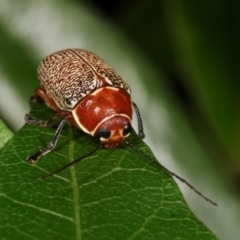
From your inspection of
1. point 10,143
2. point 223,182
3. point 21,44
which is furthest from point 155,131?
point 10,143

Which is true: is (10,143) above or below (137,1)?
below

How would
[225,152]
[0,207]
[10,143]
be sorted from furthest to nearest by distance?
[225,152] → [10,143] → [0,207]

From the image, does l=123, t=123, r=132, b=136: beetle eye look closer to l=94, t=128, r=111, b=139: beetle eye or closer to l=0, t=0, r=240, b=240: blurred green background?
l=94, t=128, r=111, b=139: beetle eye

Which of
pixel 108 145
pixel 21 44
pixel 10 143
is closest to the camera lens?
pixel 10 143

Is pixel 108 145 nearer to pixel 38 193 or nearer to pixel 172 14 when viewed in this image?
pixel 38 193

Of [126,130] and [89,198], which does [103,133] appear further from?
[89,198]

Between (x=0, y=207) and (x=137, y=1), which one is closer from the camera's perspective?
(x=0, y=207)

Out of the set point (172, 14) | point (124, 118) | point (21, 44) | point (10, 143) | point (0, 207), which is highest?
point (172, 14)

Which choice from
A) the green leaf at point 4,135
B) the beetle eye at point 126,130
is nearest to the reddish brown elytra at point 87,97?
the beetle eye at point 126,130
